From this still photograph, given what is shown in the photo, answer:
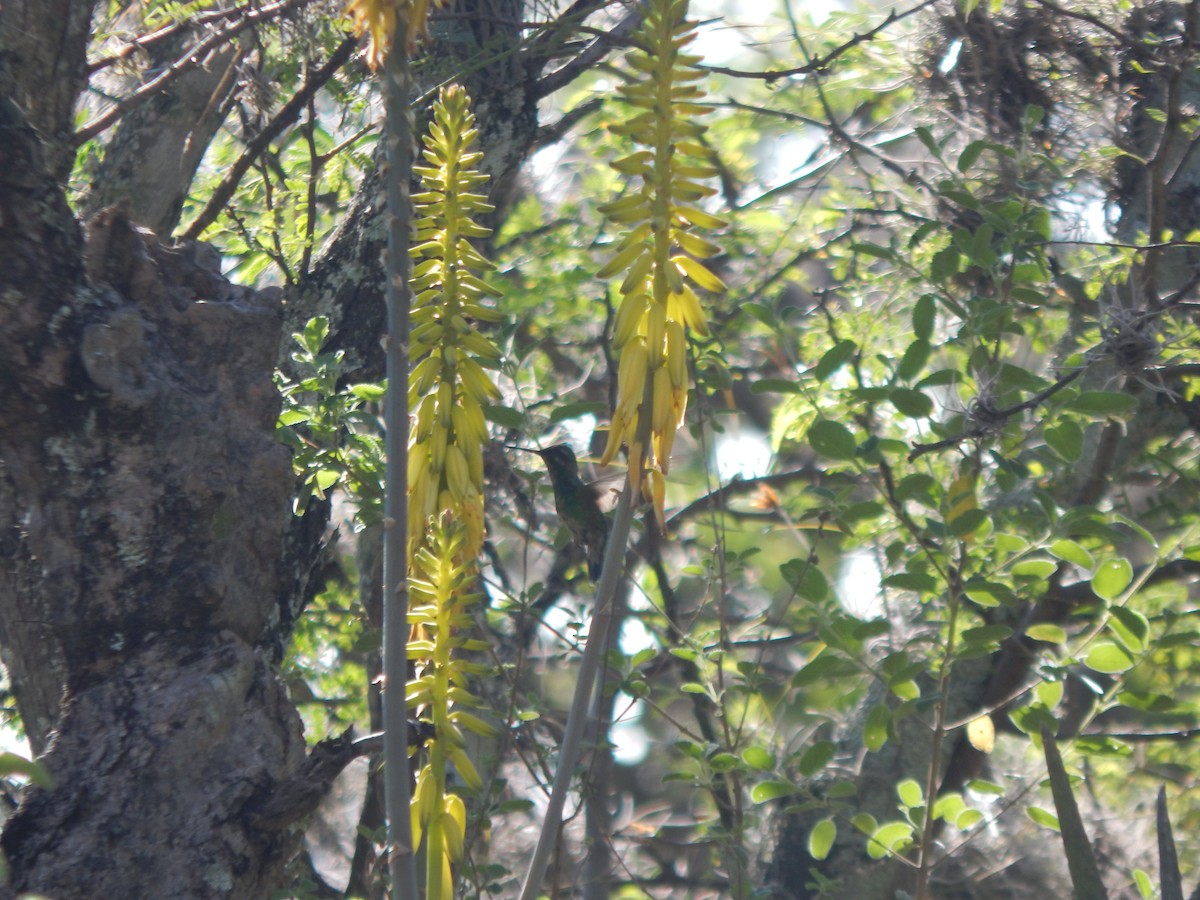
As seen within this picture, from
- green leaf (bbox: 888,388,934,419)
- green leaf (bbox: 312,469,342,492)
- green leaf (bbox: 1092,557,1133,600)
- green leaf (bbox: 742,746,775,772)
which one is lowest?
green leaf (bbox: 742,746,775,772)

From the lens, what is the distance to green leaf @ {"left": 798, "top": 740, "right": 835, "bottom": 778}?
102 inches

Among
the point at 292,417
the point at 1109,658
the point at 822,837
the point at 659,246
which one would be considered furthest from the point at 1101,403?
the point at 292,417

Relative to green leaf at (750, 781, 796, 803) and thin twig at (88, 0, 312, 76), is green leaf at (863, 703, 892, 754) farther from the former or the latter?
thin twig at (88, 0, 312, 76)

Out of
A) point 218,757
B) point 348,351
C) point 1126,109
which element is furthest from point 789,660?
point 218,757

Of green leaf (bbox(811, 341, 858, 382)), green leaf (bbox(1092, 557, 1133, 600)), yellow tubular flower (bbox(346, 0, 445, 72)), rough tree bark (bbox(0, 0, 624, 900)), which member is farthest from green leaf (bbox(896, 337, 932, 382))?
yellow tubular flower (bbox(346, 0, 445, 72))

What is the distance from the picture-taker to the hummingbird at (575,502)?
2.39 m

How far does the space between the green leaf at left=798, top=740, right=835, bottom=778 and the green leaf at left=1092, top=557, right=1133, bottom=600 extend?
27.2 inches

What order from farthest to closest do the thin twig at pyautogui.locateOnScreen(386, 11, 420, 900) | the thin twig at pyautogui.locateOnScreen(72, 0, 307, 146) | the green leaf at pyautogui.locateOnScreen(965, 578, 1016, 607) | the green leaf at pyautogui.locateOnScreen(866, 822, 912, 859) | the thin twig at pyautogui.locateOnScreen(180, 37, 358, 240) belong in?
the thin twig at pyautogui.locateOnScreen(180, 37, 358, 240) < the thin twig at pyautogui.locateOnScreen(72, 0, 307, 146) < the green leaf at pyautogui.locateOnScreen(866, 822, 912, 859) < the green leaf at pyautogui.locateOnScreen(965, 578, 1016, 607) < the thin twig at pyautogui.locateOnScreen(386, 11, 420, 900)

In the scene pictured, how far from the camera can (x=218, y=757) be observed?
1632mm

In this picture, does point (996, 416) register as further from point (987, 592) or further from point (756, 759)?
point (756, 759)

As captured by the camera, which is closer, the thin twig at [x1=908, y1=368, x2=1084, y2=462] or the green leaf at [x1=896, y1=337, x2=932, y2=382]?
the thin twig at [x1=908, y1=368, x2=1084, y2=462]

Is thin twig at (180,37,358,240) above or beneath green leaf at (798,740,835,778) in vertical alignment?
above

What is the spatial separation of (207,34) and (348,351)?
0.99m

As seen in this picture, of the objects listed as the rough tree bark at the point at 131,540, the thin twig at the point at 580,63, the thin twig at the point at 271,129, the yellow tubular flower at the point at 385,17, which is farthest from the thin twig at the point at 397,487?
the thin twig at the point at 580,63
